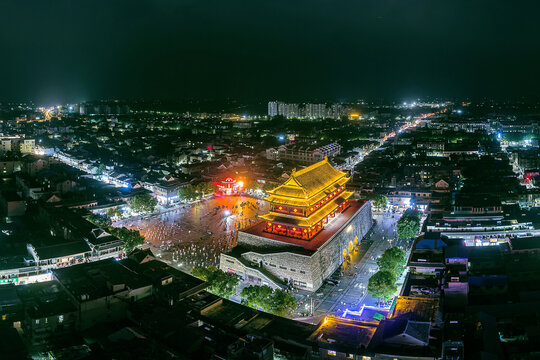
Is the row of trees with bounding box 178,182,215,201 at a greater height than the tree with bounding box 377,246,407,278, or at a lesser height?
greater

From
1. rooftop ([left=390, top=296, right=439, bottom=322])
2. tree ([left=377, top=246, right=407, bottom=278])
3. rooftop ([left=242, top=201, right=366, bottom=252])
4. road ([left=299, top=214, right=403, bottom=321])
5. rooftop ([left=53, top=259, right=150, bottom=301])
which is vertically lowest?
road ([left=299, top=214, right=403, bottom=321])

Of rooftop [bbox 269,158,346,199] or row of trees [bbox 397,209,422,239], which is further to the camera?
row of trees [bbox 397,209,422,239]

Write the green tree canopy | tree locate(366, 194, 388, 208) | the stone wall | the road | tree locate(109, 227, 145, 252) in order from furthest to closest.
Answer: the green tree canopy, tree locate(366, 194, 388, 208), tree locate(109, 227, 145, 252), the stone wall, the road

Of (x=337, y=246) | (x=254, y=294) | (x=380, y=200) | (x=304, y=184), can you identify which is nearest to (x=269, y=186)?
(x=380, y=200)

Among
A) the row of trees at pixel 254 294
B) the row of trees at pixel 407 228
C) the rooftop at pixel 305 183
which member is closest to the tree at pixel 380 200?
the row of trees at pixel 407 228

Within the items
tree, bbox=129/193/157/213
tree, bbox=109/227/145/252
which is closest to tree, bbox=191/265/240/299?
tree, bbox=109/227/145/252

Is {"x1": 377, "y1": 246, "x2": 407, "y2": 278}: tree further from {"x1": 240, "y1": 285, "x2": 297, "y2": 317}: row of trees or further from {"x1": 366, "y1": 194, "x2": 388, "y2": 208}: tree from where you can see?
{"x1": 366, "y1": 194, "x2": 388, "y2": 208}: tree

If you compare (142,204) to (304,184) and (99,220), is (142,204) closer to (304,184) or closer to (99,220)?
(99,220)
